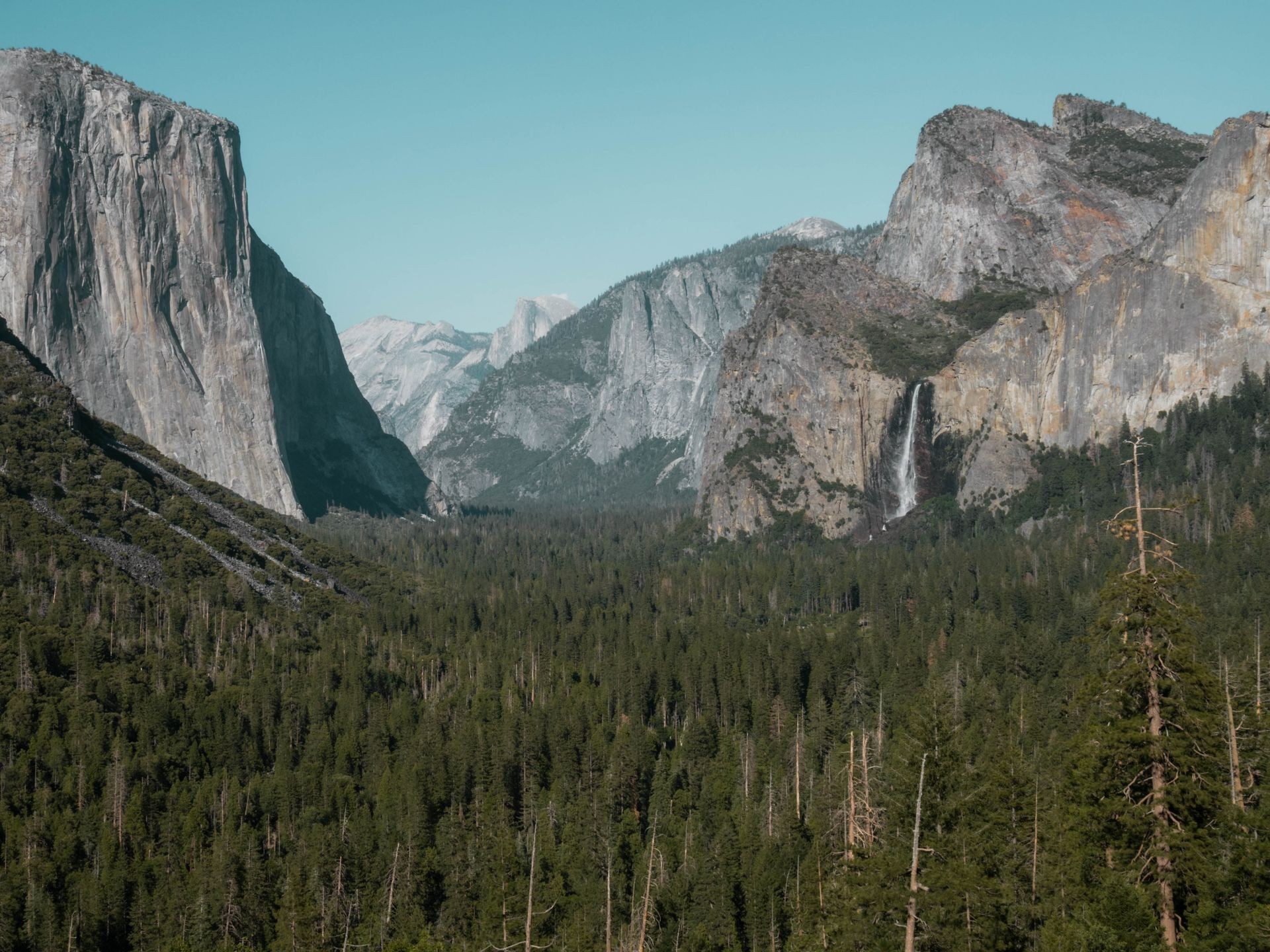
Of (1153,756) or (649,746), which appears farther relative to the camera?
(649,746)

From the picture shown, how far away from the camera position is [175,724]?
111688 millimetres

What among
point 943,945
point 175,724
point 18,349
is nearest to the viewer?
point 943,945

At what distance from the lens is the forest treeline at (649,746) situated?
36750 mm

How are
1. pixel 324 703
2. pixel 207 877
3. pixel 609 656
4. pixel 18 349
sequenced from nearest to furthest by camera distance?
pixel 207 877
pixel 324 703
pixel 609 656
pixel 18 349

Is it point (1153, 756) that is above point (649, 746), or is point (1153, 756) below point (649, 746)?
above

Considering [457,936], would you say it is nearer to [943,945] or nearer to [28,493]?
[943,945]

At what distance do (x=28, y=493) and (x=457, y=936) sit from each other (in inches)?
4117

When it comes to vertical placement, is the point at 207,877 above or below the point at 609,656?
below

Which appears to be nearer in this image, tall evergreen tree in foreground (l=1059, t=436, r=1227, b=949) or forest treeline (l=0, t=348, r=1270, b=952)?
tall evergreen tree in foreground (l=1059, t=436, r=1227, b=949)

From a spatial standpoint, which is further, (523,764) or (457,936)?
(523,764)

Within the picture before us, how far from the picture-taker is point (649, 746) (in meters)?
107

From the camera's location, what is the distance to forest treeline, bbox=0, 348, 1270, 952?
36.8 meters

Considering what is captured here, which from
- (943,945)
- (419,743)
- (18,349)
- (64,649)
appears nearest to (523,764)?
(419,743)

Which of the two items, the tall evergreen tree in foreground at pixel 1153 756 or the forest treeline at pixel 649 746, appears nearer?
the tall evergreen tree in foreground at pixel 1153 756
